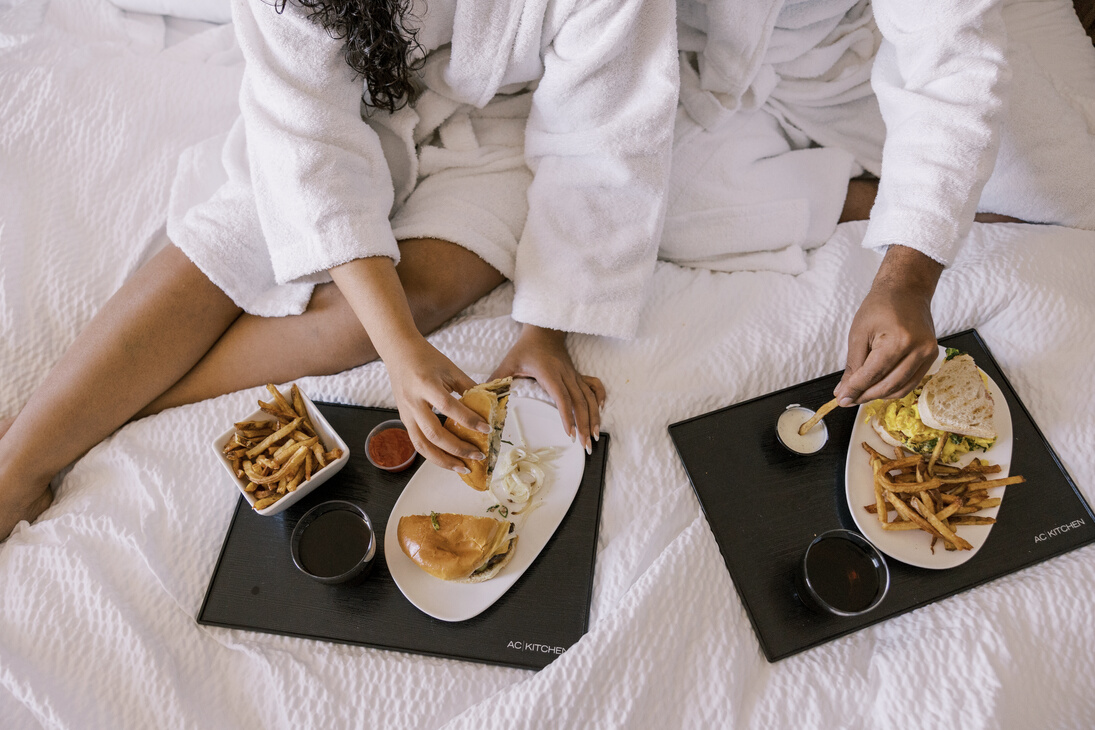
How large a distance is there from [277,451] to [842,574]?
0.82 meters

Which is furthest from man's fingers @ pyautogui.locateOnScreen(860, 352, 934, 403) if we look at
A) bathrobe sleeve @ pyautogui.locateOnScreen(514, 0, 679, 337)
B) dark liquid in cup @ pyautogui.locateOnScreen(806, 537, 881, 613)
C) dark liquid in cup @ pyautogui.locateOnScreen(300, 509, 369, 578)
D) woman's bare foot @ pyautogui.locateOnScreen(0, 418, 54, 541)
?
woman's bare foot @ pyautogui.locateOnScreen(0, 418, 54, 541)

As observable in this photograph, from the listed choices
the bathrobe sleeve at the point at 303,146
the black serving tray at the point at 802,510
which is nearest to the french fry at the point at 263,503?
the bathrobe sleeve at the point at 303,146

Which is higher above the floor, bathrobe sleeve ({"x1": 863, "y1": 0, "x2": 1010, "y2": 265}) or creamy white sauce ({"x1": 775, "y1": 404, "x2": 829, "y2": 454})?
bathrobe sleeve ({"x1": 863, "y1": 0, "x2": 1010, "y2": 265})

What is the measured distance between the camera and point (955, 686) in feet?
2.67

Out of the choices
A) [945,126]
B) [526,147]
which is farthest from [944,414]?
[526,147]

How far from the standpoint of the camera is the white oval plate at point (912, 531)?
888 mm

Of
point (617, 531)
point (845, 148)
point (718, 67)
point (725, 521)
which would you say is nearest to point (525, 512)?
point (617, 531)

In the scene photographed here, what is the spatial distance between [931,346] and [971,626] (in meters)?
0.37

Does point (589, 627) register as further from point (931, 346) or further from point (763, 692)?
point (931, 346)

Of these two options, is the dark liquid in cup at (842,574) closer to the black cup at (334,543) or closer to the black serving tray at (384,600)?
the black serving tray at (384,600)

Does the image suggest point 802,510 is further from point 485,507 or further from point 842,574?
point 485,507

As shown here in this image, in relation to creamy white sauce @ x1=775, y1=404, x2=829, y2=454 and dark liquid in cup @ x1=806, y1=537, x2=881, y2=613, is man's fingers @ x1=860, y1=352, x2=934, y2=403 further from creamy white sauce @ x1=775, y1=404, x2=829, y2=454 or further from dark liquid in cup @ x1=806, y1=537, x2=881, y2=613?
dark liquid in cup @ x1=806, y1=537, x2=881, y2=613

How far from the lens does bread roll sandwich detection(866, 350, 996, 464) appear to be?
905 mm

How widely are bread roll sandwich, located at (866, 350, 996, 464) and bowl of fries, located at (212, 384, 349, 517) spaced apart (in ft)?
2.67
